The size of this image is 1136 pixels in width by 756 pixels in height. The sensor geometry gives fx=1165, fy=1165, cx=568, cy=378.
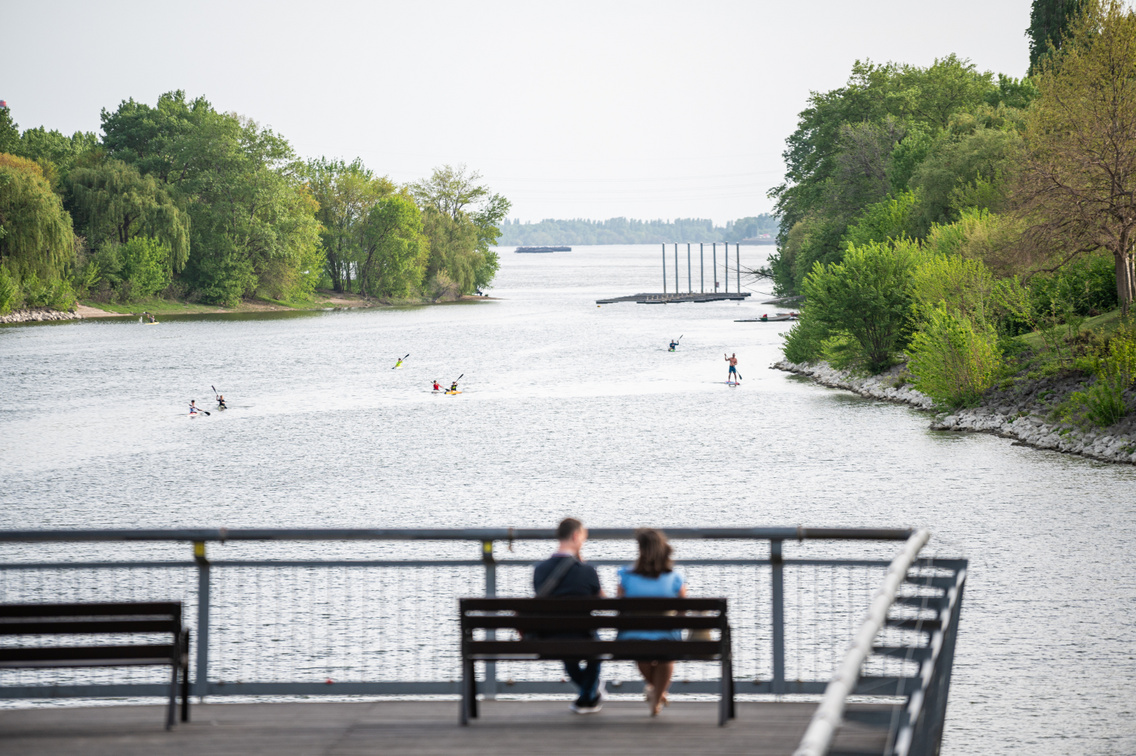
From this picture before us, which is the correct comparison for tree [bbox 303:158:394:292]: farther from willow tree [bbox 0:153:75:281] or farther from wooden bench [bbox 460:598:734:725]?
wooden bench [bbox 460:598:734:725]

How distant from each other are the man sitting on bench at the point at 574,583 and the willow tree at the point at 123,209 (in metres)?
111

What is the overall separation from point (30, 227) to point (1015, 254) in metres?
79.7

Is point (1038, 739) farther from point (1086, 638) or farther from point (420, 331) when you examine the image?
point (420, 331)

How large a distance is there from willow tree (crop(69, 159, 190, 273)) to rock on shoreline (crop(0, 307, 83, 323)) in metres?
8.64

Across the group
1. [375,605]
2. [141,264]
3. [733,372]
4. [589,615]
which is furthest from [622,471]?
[141,264]

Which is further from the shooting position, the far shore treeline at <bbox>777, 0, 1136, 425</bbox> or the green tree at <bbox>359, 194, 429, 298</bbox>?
the green tree at <bbox>359, 194, 429, 298</bbox>

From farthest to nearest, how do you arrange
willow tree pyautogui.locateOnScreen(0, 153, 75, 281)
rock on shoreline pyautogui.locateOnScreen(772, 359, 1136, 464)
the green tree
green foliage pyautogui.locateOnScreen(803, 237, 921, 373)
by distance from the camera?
the green tree
willow tree pyautogui.locateOnScreen(0, 153, 75, 281)
green foliage pyautogui.locateOnScreen(803, 237, 921, 373)
rock on shoreline pyautogui.locateOnScreen(772, 359, 1136, 464)

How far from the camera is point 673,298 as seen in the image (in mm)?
158625

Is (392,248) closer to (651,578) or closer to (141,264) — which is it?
(141,264)

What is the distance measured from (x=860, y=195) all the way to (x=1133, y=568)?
64968mm

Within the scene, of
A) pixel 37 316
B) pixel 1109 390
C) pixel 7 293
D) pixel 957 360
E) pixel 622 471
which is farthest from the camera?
pixel 37 316

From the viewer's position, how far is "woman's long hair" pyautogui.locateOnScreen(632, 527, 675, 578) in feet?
25.4

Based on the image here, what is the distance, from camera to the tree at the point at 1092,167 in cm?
4262

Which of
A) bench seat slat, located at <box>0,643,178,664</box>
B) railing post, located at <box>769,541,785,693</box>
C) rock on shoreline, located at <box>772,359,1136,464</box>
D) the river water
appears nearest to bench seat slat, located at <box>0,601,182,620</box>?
bench seat slat, located at <box>0,643,178,664</box>
